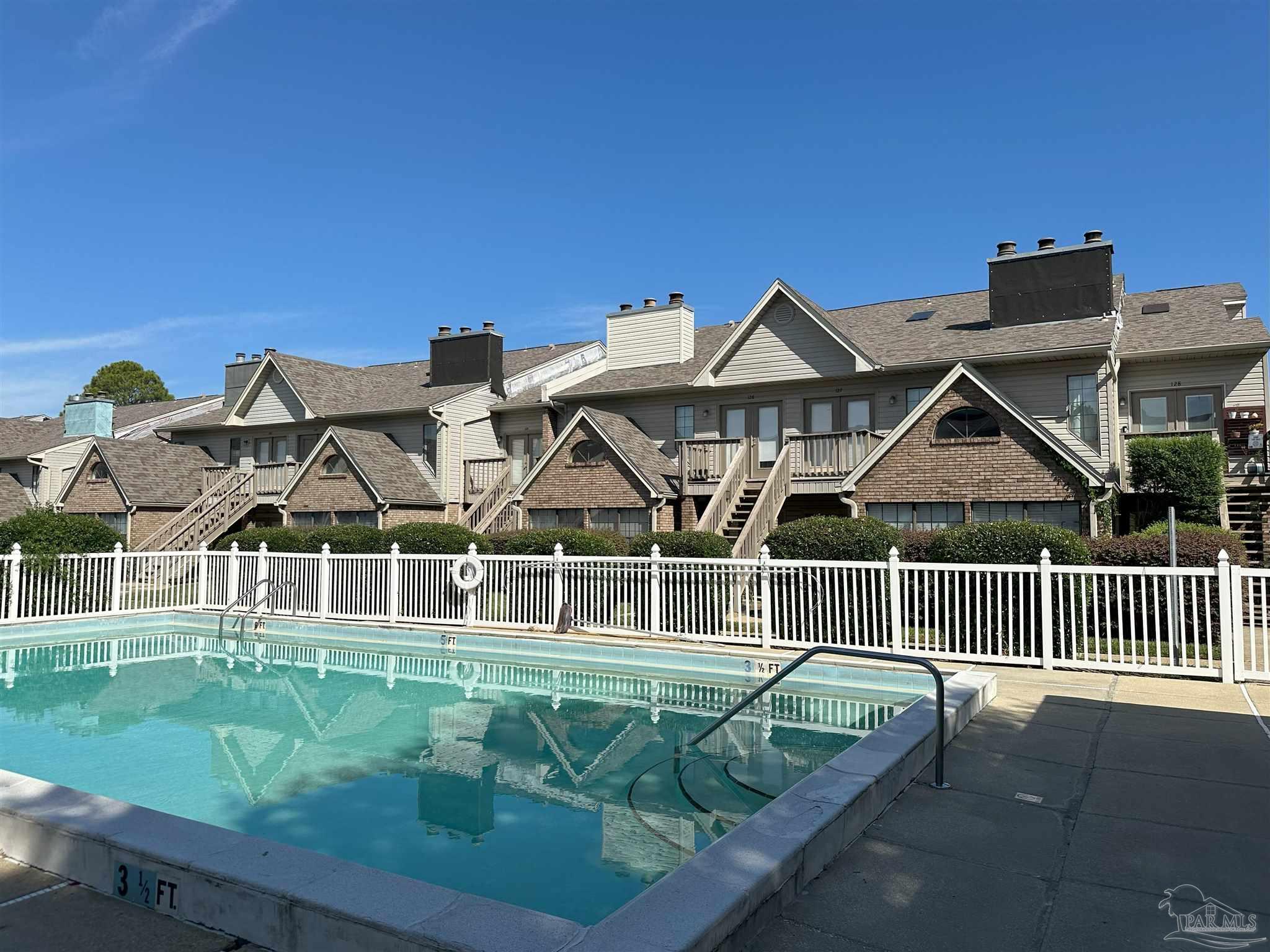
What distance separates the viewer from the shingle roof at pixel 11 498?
124 feet

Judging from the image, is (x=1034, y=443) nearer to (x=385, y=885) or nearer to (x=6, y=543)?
(x=385, y=885)

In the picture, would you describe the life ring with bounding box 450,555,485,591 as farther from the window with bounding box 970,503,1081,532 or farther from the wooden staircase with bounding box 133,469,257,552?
the wooden staircase with bounding box 133,469,257,552

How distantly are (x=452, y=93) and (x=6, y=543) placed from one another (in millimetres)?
14762

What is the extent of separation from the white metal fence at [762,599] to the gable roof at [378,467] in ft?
26.5

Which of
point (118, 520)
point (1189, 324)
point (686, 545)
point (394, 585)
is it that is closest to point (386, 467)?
point (118, 520)

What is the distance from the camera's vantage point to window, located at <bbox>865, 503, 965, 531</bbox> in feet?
66.0

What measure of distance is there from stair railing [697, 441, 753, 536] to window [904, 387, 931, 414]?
451 cm

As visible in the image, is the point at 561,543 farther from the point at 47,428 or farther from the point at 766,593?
the point at 47,428

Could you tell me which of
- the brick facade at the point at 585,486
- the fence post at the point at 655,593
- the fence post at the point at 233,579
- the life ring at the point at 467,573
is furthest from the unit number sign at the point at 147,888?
the brick facade at the point at 585,486

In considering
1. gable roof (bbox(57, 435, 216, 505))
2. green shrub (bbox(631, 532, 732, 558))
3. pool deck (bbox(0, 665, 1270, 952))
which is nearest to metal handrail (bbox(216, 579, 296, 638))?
green shrub (bbox(631, 532, 732, 558))

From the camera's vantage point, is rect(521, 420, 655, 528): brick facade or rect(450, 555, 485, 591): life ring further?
rect(521, 420, 655, 528): brick facade

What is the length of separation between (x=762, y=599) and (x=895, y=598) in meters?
2.26

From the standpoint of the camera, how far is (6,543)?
1823 cm

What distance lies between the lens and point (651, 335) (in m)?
30.1
